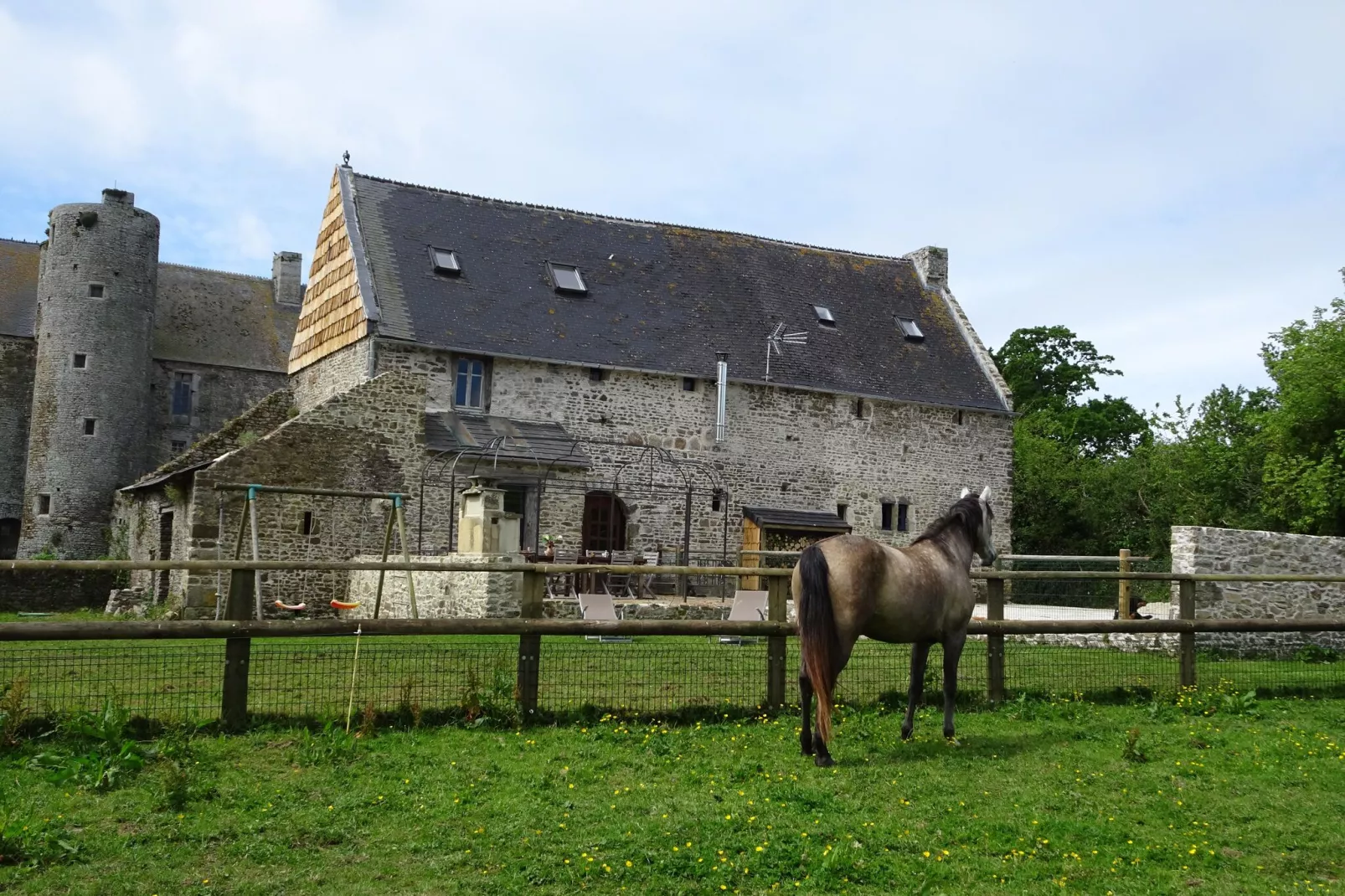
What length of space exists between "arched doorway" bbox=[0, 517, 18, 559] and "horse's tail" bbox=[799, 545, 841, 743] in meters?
36.5

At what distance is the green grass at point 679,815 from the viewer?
18.1 feet

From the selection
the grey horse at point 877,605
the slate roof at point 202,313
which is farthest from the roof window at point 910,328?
the slate roof at point 202,313

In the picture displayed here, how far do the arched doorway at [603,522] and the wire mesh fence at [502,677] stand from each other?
13.0 meters

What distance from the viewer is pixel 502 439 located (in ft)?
75.5

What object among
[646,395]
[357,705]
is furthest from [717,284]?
[357,705]

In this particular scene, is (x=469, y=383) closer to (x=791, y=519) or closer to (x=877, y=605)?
(x=791, y=519)

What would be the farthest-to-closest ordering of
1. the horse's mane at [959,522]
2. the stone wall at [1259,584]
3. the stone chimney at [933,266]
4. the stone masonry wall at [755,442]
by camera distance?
the stone chimney at [933,266], the stone masonry wall at [755,442], the stone wall at [1259,584], the horse's mane at [959,522]

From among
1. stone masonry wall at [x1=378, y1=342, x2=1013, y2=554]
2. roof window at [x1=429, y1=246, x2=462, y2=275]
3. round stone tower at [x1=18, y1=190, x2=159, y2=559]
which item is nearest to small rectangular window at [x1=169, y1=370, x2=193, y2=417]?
round stone tower at [x1=18, y1=190, x2=159, y2=559]

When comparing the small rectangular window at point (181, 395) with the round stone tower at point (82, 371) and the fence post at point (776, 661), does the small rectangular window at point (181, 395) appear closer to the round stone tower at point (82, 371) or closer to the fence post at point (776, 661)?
the round stone tower at point (82, 371)

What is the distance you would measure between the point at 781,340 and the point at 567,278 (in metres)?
5.22

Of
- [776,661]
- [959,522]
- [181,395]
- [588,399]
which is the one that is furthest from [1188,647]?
[181,395]

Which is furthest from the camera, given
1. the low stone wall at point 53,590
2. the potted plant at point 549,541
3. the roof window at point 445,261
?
the low stone wall at point 53,590

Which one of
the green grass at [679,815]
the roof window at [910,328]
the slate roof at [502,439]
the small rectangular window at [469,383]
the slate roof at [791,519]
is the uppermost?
the roof window at [910,328]

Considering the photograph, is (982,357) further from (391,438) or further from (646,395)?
(391,438)
